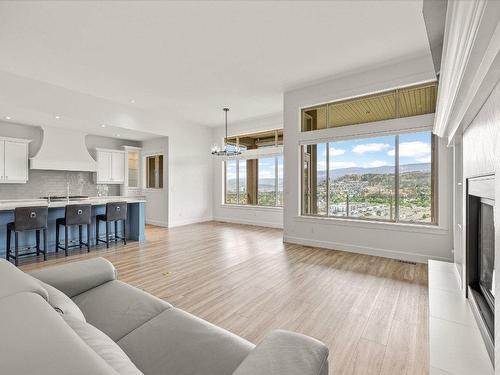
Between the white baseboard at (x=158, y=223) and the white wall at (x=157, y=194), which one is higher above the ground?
the white wall at (x=157, y=194)

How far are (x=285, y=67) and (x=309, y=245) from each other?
11.1ft

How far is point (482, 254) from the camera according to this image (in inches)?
79.7

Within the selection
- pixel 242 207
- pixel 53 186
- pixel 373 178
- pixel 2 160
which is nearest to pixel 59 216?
pixel 2 160

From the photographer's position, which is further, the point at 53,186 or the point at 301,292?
the point at 53,186

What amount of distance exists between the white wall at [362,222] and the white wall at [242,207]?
1915mm

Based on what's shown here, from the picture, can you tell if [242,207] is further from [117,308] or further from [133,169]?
[117,308]

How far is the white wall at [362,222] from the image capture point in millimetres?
3920

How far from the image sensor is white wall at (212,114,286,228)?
7448mm

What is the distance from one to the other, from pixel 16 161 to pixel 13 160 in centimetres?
6

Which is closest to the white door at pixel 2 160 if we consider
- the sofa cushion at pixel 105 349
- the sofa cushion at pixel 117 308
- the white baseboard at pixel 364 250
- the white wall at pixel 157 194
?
the white wall at pixel 157 194

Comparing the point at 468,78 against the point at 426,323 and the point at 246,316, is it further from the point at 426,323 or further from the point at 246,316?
the point at 246,316

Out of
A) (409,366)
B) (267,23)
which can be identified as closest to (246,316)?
(409,366)

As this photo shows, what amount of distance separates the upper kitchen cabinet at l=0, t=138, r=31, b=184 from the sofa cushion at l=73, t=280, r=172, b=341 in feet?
19.6

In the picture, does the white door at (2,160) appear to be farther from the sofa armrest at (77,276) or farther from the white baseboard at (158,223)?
the sofa armrest at (77,276)
